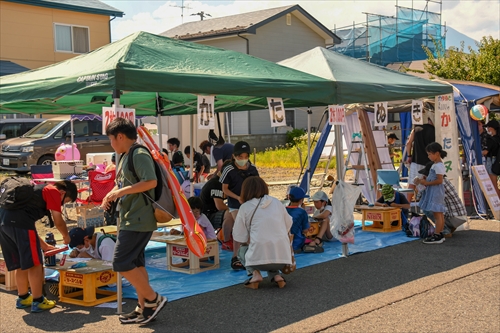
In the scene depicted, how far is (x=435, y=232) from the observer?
955 cm

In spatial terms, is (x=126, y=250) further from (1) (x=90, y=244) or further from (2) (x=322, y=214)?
(2) (x=322, y=214)

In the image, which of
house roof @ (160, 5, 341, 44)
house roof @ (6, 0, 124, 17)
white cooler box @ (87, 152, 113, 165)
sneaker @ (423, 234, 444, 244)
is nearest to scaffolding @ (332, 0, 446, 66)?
house roof @ (160, 5, 341, 44)

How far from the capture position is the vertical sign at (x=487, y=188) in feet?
38.3

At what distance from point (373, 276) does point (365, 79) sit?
293cm

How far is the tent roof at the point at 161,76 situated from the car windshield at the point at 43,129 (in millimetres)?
10699

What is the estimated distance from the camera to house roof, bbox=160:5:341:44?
2853 centimetres

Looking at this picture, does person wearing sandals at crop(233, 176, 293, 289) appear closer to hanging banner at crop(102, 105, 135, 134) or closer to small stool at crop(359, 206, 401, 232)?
hanging banner at crop(102, 105, 135, 134)

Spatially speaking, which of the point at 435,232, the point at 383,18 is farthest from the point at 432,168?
the point at 383,18

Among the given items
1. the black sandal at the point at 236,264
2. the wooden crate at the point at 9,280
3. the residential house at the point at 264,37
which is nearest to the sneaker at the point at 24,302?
the wooden crate at the point at 9,280

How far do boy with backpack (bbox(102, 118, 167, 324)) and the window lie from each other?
895 inches

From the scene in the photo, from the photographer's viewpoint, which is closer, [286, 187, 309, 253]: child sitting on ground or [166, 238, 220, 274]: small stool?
[166, 238, 220, 274]: small stool

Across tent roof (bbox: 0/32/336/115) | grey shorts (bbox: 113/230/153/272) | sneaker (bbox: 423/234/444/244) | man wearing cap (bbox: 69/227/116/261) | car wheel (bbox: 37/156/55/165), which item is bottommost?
sneaker (bbox: 423/234/444/244)

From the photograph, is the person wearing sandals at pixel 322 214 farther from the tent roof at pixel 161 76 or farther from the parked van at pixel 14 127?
the parked van at pixel 14 127

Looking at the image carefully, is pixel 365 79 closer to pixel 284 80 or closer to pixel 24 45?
pixel 284 80
